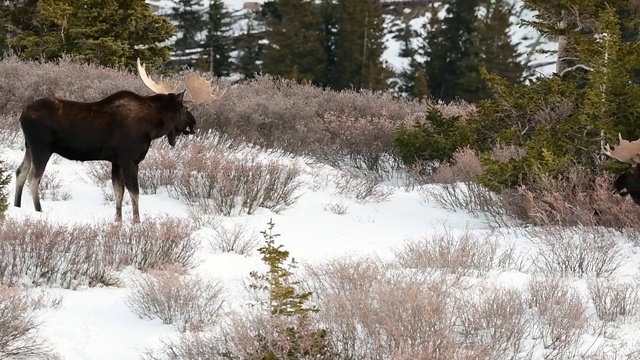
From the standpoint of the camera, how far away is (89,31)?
65.0 feet

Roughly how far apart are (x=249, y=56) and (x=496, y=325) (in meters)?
33.5

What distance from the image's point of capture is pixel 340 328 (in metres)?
4.53

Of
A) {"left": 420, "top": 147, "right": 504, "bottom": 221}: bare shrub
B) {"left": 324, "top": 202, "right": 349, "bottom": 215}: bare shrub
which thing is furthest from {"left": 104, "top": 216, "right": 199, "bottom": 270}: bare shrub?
{"left": 420, "top": 147, "right": 504, "bottom": 221}: bare shrub

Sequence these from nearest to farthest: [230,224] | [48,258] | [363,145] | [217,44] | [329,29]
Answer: [48,258], [230,224], [363,145], [217,44], [329,29]

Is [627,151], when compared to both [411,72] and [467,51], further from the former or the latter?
[411,72]

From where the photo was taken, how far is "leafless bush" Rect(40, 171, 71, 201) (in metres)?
8.59

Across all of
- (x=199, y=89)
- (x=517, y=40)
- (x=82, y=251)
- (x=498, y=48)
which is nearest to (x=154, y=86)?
(x=199, y=89)

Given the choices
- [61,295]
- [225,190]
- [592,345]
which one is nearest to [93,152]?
[225,190]

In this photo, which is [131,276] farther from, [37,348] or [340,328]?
[340,328]

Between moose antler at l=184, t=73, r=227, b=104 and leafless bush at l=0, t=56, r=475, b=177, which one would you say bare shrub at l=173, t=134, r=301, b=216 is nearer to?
moose antler at l=184, t=73, r=227, b=104

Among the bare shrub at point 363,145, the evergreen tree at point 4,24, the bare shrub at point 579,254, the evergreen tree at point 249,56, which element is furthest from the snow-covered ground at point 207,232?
the evergreen tree at point 249,56

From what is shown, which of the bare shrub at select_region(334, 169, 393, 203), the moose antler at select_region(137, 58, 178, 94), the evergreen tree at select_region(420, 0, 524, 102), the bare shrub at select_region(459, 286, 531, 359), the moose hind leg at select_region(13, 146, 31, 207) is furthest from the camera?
the evergreen tree at select_region(420, 0, 524, 102)

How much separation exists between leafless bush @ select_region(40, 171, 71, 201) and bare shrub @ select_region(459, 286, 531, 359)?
5328 millimetres

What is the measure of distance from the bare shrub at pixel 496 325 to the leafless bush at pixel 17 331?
99.6 inches
